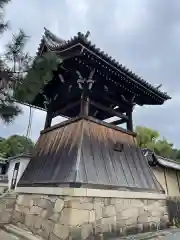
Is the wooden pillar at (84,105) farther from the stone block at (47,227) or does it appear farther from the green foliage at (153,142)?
the green foliage at (153,142)

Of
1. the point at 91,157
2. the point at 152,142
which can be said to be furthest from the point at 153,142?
the point at 91,157

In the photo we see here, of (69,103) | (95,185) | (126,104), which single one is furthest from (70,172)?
(126,104)

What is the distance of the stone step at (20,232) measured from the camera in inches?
211

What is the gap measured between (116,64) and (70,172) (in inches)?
142

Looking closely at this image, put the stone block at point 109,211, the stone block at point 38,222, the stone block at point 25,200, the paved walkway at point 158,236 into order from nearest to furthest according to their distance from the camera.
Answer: the stone block at point 109,211, the paved walkway at point 158,236, the stone block at point 38,222, the stone block at point 25,200

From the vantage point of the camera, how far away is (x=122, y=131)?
7.59 meters

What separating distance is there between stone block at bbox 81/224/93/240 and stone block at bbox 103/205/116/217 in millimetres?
533

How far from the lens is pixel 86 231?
4855mm

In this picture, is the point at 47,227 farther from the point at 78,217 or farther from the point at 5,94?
the point at 5,94

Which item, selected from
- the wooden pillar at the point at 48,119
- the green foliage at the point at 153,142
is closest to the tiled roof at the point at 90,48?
the wooden pillar at the point at 48,119

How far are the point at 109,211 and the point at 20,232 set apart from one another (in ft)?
8.50

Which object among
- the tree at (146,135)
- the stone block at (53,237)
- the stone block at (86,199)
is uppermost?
the tree at (146,135)

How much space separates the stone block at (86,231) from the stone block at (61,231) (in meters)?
0.37

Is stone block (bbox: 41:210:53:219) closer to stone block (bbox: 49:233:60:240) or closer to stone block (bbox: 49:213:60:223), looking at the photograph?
stone block (bbox: 49:213:60:223)
